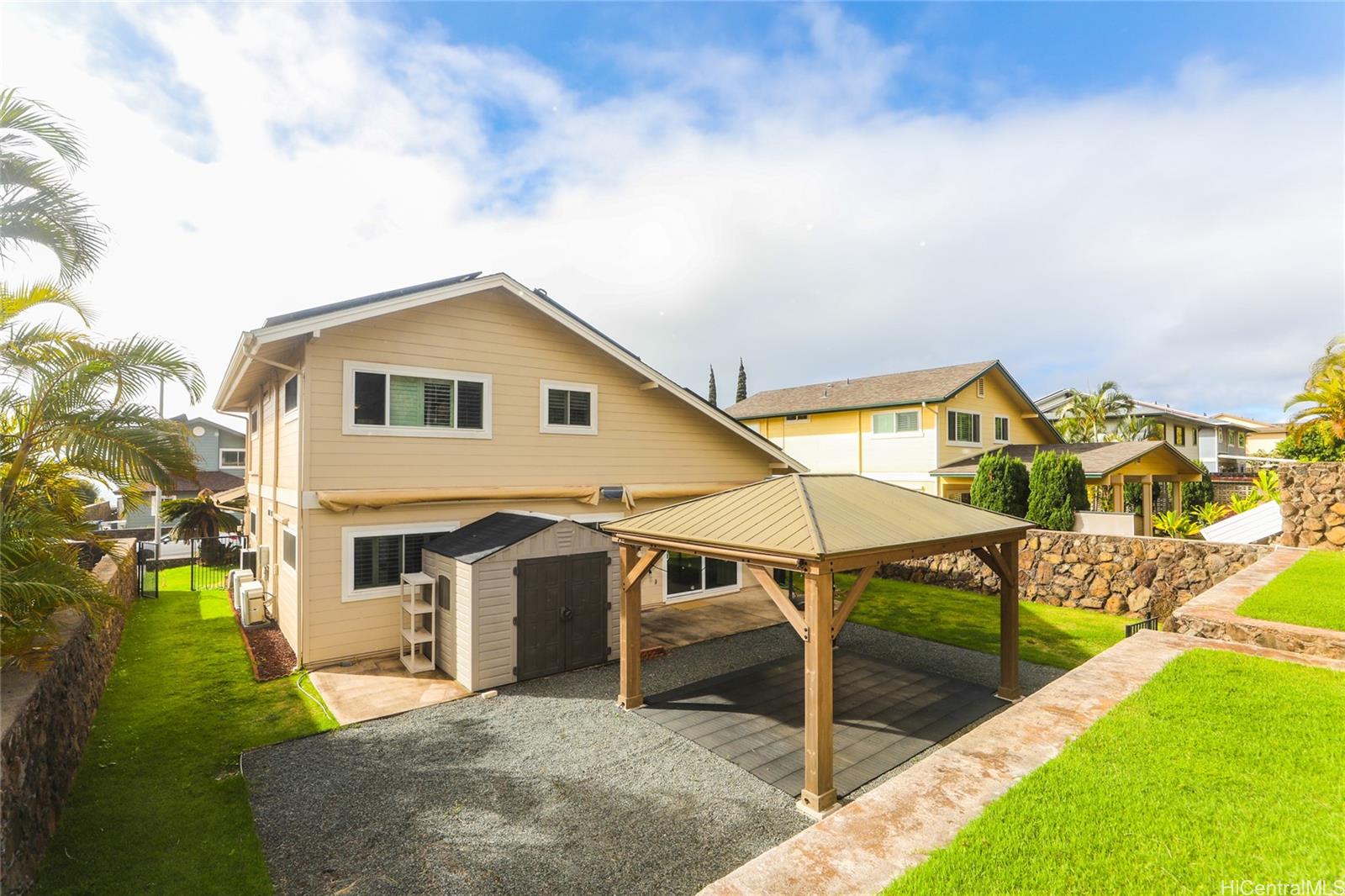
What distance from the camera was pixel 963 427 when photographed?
79.9 ft

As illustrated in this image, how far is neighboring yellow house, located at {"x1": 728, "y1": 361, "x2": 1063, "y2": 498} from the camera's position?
23.6 m

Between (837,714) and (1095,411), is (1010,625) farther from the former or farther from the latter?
(1095,411)

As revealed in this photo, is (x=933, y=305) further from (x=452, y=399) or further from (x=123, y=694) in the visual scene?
(x=123, y=694)

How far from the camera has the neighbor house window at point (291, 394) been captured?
35.1 feet

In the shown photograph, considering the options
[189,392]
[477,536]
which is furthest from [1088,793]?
[189,392]

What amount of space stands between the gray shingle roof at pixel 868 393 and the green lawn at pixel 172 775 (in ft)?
73.8

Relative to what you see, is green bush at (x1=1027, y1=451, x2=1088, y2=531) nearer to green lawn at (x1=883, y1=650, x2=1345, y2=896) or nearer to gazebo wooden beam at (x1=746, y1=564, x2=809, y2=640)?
green lawn at (x1=883, y1=650, x2=1345, y2=896)

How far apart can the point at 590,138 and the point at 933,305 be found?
1604cm

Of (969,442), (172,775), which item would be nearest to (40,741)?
(172,775)

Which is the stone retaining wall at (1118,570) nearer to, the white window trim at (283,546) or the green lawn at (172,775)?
the green lawn at (172,775)

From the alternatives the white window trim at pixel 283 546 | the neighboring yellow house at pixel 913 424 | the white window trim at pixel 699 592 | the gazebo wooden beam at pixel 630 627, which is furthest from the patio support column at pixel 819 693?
the neighboring yellow house at pixel 913 424

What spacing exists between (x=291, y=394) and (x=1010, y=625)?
13300 millimetres

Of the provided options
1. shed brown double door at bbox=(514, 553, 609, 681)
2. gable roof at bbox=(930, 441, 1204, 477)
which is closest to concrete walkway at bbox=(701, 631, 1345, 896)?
shed brown double door at bbox=(514, 553, 609, 681)

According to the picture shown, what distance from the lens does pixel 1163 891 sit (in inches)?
125
